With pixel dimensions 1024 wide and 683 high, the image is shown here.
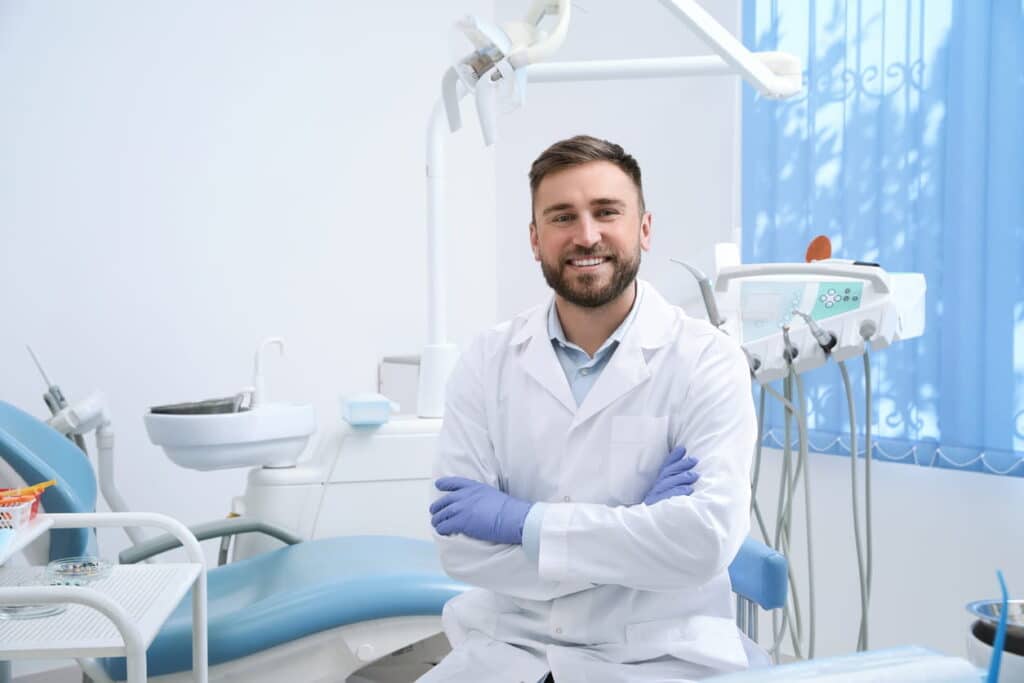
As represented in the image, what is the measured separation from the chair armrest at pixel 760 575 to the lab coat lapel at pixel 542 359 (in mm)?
353

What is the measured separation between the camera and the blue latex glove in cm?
144

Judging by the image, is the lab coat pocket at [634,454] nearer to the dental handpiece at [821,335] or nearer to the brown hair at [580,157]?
the brown hair at [580,157]

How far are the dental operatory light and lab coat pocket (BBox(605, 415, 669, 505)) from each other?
2.12 ft

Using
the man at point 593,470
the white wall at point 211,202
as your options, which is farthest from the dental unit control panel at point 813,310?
the white wall at point 211,202

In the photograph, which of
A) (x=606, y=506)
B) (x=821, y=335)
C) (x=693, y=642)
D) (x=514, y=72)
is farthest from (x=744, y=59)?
(x=693, y=642)

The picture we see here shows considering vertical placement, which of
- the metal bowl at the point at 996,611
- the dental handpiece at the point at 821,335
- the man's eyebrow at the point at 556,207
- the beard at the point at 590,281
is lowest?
the metal bowl at the point at 996,611

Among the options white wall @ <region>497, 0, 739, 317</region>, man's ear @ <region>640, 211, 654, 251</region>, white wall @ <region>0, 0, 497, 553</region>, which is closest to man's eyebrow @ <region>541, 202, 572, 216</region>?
man's ear @ <region>640, 211, 654, 251</region>

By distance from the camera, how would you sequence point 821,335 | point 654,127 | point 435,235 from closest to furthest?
1. point 821,335
2. point 435,235
3. point 654,127

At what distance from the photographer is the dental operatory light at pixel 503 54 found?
178 centimetres

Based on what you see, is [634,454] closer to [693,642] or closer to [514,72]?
[693,642]

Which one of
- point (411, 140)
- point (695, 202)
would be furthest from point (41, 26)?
point (695, 202)

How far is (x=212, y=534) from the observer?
89.1 inches

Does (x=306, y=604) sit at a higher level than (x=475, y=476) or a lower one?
lower

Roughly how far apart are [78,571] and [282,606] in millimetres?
430
